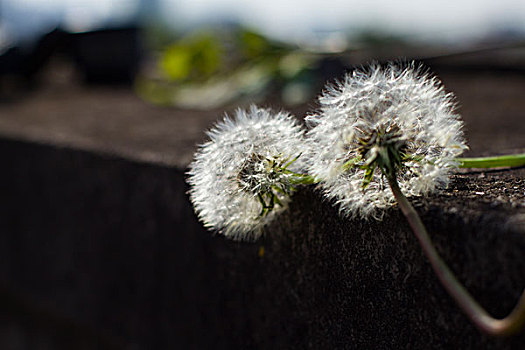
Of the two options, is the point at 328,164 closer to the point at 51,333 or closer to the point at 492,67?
the point at 51,333

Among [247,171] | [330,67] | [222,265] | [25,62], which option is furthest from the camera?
[25,62]

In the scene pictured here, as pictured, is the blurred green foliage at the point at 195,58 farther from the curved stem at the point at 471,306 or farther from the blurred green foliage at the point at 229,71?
the curved stem at the point at 471,306

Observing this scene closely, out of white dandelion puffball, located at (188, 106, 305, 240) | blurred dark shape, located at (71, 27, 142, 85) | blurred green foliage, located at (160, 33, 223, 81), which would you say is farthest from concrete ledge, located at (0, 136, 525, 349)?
blurred dark shape, located at (71, 27, 142, 85)

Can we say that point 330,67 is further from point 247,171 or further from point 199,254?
point 247,171

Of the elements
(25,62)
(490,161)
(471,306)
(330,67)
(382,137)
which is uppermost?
(330,67)

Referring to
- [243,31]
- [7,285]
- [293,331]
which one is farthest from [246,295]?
[243,31]

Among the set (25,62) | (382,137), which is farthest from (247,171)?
(25,62)

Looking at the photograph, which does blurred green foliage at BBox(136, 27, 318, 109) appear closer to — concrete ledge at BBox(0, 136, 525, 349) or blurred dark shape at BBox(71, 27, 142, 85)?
blurred dark shape at BBox(71, 27, 142, 85)
